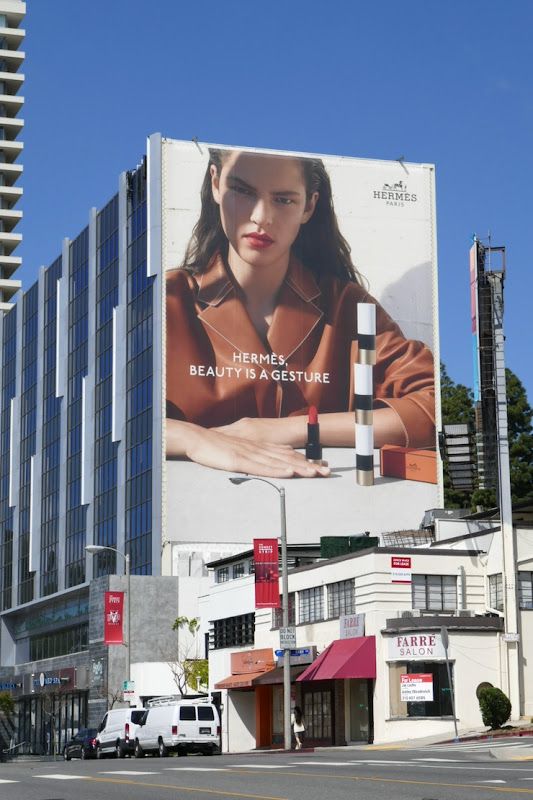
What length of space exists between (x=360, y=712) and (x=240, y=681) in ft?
33.0

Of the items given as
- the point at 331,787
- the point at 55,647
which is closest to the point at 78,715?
the point at 55,647

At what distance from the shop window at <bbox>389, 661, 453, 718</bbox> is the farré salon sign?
0.36 meters

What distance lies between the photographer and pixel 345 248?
10119 centimetres

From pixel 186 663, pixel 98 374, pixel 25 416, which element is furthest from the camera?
pixel 25 416

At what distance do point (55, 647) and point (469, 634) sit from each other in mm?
62391

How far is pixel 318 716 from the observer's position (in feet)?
193

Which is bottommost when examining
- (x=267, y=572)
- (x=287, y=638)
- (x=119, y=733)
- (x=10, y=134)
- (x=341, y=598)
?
(x=119, y=733)

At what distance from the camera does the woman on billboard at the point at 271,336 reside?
312 feet

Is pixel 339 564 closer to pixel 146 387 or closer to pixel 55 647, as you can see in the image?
pixel 146 387

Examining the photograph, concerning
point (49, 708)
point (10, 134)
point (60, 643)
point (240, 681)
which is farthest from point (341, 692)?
point (10, 134)

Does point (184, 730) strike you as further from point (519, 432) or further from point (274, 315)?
point (519, 432)

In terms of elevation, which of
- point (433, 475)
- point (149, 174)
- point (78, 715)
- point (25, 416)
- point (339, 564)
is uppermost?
point (149, 174)

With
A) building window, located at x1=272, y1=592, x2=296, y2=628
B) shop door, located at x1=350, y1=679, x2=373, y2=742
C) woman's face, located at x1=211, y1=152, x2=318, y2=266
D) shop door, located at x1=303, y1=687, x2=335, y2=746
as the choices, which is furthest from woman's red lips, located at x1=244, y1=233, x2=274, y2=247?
shop door, located at x1=350, y1=679, x2=373, y2=742

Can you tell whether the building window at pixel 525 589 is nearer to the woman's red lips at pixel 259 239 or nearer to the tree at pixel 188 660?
the tree at pixel 188 660
